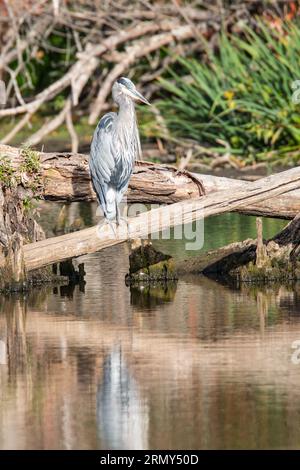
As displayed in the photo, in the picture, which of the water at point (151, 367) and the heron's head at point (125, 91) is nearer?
the water at point (151, 367)

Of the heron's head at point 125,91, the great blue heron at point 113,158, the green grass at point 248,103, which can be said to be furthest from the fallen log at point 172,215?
the green grass at point 248,103

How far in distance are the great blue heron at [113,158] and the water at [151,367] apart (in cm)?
77

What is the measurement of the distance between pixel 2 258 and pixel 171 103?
8.36 metres

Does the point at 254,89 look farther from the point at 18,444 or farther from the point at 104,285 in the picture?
the point at 18,444

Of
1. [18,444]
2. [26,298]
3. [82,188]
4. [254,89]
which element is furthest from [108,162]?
[254,89]

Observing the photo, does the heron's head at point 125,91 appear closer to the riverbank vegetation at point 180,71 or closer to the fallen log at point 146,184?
the fallen log at point 146,184

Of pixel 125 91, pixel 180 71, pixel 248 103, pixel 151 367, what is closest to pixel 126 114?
pixel 125 91

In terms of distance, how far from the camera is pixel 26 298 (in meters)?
10.0

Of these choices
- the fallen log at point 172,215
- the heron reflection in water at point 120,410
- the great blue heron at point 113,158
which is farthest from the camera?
A: the great blue heron at point 113,158

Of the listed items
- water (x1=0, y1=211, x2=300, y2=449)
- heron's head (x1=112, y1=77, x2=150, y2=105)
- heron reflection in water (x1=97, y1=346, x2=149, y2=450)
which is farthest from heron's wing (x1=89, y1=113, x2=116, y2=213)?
heron reflection in water (x1=97, y1=346, x2=149, y2=450)

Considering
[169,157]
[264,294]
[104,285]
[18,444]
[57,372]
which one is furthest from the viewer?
[169,157]

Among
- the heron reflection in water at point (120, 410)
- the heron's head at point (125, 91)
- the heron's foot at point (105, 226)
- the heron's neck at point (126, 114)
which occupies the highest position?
the heron's head at point (125, 91)

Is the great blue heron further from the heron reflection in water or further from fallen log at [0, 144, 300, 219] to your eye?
the heron reflection in water

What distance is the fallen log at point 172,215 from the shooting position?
989cm
